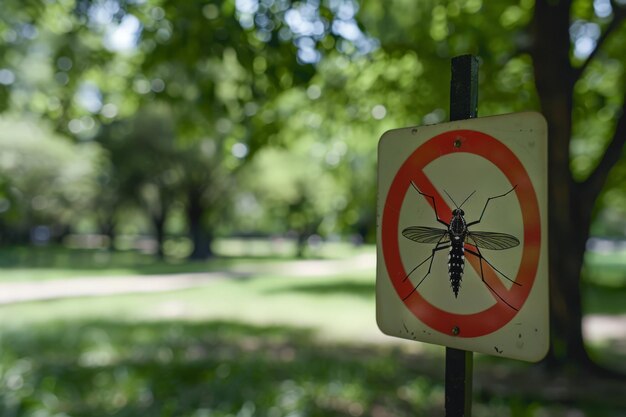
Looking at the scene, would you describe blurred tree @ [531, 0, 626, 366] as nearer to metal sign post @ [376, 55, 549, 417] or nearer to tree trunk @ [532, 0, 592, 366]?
tree trunk @ [532, 0, 592, 366]

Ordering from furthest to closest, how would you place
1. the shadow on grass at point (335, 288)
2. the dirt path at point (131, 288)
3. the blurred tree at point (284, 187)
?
the blurred tree at point (284, 187) → the shadow on grass at point (335, 288) → the dirt path at point (131, 288)

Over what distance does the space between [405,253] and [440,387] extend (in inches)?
198

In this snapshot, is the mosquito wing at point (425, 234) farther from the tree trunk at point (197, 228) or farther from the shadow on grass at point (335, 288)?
the tree trunk at point (197, 228)

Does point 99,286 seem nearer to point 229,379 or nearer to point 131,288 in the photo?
point 131,288

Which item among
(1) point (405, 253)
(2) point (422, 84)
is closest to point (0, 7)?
(2) point (422, 84)

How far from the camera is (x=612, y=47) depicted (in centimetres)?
833

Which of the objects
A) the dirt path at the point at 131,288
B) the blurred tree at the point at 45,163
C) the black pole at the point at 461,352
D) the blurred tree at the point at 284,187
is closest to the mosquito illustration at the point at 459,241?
the black pole at the point at 461,352

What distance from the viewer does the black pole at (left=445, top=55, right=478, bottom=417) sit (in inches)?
69.9

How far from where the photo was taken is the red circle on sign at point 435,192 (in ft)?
5.37

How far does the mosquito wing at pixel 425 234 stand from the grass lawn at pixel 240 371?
12.5 ft

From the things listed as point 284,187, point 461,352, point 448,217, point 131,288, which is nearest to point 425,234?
point 448,217

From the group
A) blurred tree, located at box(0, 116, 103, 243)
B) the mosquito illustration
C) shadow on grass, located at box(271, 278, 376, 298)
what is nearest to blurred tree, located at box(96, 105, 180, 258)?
blurred tree, located at box(0, 116, 103, 243)

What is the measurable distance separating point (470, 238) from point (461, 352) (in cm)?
39

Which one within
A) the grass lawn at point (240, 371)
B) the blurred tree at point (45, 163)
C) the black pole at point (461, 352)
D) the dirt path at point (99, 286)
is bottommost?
the dirt path at point (99, 286)
